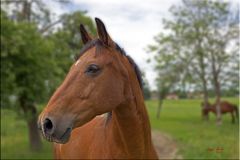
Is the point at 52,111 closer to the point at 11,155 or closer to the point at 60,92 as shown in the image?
the point at 60,92

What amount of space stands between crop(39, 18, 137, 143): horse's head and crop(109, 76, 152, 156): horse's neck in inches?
3.9

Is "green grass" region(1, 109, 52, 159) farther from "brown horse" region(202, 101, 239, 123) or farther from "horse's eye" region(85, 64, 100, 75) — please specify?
"brown horse" region(202, 101, 239, 123)

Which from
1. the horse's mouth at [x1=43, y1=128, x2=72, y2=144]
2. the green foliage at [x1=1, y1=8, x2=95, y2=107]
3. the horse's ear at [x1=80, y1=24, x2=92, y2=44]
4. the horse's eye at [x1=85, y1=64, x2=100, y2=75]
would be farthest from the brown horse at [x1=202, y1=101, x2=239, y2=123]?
the horse's mouth at [x1=43, y1=128, x2=72, y2=144]

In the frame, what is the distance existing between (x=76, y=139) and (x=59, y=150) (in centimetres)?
77

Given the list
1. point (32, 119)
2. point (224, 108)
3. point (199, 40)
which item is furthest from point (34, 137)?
point (224, 108)

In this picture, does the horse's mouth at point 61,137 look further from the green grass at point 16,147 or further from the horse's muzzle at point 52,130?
the green grass at point 16,147

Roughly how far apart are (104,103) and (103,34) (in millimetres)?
501

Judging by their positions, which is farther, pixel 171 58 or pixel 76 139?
pixel 171 58

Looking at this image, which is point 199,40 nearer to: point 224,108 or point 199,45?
point 199,45

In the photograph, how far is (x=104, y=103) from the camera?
2.58 metres

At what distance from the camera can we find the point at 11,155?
38.0 feet

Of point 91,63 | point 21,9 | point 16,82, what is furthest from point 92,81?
point 21,9

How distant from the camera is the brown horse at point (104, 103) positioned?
2391 mm

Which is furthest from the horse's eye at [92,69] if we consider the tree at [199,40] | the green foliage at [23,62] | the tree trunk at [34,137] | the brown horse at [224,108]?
the brown horse at [224,108]
